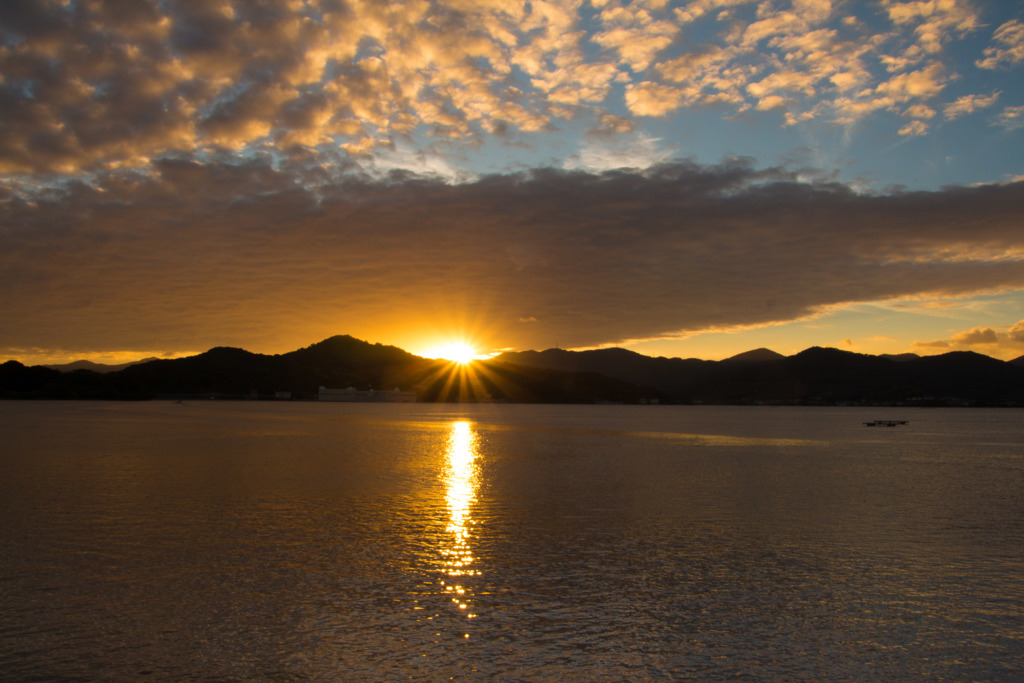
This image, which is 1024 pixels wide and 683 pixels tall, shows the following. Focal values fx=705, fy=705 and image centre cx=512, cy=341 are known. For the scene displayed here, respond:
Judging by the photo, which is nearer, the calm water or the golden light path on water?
the calm water

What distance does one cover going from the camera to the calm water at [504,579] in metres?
10.1

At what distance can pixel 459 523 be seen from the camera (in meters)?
21.5

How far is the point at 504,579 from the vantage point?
47.9 feet

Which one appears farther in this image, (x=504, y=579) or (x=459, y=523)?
(x=459, y=523)

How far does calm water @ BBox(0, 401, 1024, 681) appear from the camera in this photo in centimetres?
1012

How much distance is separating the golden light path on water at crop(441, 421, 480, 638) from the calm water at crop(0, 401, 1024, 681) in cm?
11

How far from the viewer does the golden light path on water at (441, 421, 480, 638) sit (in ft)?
45.6

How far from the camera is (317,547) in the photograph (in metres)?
17.6

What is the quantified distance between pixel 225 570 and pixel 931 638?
13.4 m

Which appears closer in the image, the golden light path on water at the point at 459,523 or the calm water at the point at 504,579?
the calm water at the point at 504,579

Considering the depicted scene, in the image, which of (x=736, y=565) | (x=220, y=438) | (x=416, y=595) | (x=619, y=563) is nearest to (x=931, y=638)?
(x=736, y=565)

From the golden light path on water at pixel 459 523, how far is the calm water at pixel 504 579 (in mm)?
107

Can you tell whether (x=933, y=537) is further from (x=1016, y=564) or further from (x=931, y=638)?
(x=931, y=638)

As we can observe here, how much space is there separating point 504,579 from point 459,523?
7.09m
